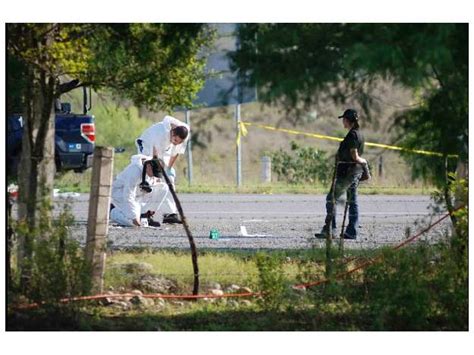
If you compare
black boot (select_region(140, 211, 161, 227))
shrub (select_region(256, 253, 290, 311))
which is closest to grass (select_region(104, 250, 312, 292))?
shrub (select_region(256, 253, 290, 311))

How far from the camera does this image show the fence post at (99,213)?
372 inches

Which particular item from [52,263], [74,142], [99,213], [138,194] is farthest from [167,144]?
[52,263]

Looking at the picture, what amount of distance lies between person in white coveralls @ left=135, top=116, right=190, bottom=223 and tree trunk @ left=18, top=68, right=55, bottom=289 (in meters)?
5.74

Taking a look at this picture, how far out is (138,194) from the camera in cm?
1552

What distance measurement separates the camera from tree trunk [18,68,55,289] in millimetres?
9047

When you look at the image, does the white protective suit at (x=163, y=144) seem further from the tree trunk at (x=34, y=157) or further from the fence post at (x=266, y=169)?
the fence post at (x=266, y=169)

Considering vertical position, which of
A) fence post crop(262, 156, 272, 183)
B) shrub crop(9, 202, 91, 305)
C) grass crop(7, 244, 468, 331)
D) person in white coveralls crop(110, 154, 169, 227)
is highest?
fence post crop(262, 156, 272, 183)

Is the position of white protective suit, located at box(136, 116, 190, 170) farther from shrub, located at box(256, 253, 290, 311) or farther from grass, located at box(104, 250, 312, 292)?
shrub, located at box(256, 253, 290, 311)

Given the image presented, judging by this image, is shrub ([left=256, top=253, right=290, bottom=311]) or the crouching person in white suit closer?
shrub ([left=256, top=253, right=290, bottom=311])

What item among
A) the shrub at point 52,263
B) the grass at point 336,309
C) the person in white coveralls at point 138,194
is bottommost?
the grass at point 336,309

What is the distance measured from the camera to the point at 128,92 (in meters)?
9.84

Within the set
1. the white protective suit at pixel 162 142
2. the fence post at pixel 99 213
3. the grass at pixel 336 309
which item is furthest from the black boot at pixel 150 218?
the fence post at pixel 99 213

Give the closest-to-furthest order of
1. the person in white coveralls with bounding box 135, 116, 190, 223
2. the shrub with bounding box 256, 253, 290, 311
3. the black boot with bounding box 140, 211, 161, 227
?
the shrub with bounding box 256, 253, 290, 311
the person in white coveralls with bounding box 135, 116, 190, 223
the black boot with bounding box 140, 211, 161, 227

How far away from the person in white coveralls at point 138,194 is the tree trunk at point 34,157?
18.9 ft
